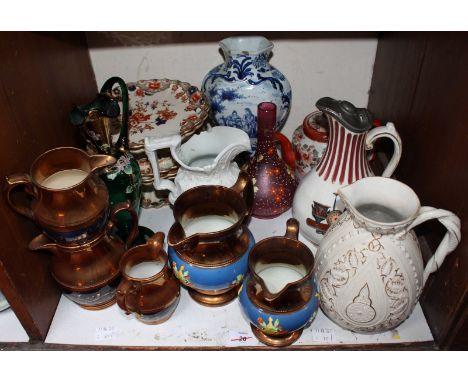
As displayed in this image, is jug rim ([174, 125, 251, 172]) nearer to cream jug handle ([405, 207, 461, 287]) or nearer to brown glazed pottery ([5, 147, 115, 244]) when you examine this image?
brown glazed pottery ([5, 147, 115, 244])

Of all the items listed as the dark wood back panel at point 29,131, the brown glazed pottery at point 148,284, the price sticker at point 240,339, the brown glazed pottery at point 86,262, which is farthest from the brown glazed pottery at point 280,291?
the dark wood back panel at point 29,131

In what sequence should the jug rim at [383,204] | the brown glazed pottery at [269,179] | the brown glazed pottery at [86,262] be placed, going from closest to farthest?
the jug rim at [383,204] → the brown glazed pottery at [86,262] → the brown glazed pottery at [269,179]

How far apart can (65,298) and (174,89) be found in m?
0.48

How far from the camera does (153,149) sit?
81cm

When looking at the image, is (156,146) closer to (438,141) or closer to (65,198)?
(65,198)

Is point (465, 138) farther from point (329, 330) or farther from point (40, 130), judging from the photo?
point (40, 130)

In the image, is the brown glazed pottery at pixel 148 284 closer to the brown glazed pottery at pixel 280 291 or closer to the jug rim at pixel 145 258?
the jug rim at pixel 145 258

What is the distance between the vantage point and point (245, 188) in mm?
834

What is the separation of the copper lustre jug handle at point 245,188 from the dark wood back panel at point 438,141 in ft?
0.95

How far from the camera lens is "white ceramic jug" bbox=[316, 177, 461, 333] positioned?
0.66 meters

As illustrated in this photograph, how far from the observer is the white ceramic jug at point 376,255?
66 cm

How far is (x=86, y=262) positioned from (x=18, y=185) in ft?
0.52

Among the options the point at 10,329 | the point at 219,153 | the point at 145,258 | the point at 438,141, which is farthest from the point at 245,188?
the point at 10,329
